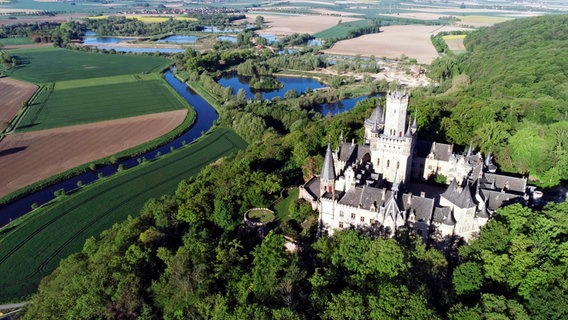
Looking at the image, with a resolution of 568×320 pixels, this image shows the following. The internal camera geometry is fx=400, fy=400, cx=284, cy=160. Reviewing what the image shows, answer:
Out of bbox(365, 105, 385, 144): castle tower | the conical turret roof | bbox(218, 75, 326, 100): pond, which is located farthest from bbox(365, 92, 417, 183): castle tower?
bbox(218, 75, 326, 100): pond

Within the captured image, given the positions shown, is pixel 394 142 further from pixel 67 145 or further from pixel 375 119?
pixel 67 145

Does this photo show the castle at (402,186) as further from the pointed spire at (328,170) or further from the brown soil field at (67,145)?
the brown soil field at (67,145)

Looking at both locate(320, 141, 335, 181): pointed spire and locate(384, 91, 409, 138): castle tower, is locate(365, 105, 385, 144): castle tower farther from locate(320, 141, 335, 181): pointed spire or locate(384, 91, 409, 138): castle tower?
locate(320, 141, 335, 181): pointed spire

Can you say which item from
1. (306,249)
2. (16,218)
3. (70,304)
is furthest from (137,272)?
(16,218)

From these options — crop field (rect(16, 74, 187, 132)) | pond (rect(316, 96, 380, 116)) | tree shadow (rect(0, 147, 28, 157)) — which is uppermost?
crop field (rect(16, 74, 187, 132))

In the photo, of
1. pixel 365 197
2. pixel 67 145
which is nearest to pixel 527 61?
pixel 365 197
